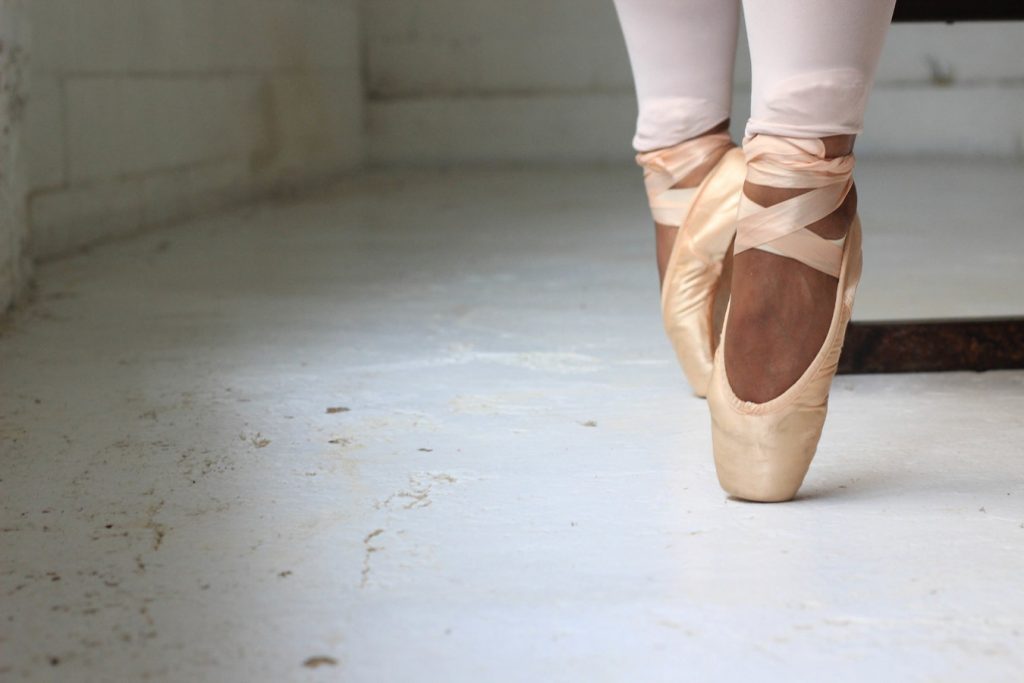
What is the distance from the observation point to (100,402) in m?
1.16

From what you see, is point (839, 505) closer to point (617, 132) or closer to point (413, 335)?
point (413, 335)

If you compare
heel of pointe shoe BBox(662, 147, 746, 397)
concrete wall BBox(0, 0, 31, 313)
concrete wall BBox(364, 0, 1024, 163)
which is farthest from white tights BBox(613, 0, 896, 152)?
concrete wall BBox(364, 0, 1024, 163)

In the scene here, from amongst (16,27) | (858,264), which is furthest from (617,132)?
(858,264)

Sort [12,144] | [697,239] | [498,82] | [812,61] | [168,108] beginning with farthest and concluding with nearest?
[498,82]
[168,108]
[12,144]
[697,239]
[812,61]

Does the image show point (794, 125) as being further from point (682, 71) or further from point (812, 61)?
point (682, 71)

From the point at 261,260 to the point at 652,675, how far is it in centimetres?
170

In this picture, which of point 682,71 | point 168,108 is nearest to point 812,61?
point 682,71

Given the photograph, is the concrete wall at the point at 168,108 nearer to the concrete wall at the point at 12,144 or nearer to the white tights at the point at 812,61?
the concrete wall at the point at 12,144

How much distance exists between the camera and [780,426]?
0.84 metres

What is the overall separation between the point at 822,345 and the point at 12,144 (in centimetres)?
125

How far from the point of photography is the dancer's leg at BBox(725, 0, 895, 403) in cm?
80

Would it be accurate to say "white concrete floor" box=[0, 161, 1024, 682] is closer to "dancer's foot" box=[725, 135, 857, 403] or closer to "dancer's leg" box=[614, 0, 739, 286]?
"dancer's foot" box=[725, 135, 857, 403]

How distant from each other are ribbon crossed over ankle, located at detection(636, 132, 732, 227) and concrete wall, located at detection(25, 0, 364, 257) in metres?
1.33

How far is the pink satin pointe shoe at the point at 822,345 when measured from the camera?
83 centimetres
